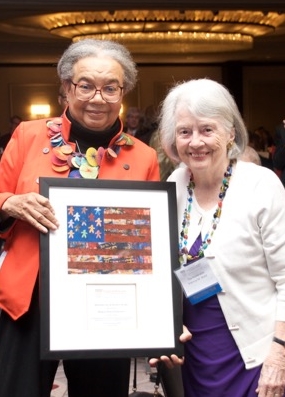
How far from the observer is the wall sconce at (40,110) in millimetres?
15516

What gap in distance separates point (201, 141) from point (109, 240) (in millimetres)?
421

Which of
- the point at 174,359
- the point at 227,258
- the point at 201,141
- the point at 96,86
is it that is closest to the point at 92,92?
the point at 96,86

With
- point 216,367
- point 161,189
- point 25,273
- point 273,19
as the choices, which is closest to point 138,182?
point 161,189

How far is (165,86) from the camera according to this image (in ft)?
51.3

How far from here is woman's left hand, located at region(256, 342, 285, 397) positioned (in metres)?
2.22

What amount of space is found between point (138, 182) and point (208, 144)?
0.25m

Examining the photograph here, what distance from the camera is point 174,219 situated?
7.58 feet

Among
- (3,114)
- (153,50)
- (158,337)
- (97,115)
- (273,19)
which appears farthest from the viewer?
(3,114)

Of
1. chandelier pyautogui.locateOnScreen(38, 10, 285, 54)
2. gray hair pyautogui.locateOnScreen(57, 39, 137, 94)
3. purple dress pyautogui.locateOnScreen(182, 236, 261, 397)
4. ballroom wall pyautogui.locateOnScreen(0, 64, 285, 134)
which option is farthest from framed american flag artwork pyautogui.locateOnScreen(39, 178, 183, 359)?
ballroom wall pyautogui.locateOnScreen(0, 64, 285, 134)

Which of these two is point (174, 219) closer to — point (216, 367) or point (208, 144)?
point (208, 144)

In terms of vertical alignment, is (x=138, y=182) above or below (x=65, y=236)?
above

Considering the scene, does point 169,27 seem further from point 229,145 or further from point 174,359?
point 174,359

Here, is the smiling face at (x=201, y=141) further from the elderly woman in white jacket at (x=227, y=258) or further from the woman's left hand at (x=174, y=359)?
the woman's left hand at (x=174, y=359)

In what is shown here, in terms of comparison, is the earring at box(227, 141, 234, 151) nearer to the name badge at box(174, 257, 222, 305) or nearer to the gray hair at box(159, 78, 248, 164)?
the gray hair at box(159, 78, 248, 164)
